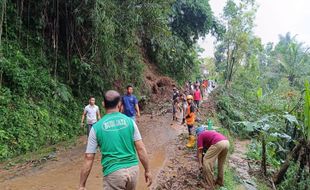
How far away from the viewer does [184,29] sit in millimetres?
26688

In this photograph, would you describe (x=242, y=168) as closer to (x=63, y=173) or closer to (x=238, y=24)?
(x=63, y=173)

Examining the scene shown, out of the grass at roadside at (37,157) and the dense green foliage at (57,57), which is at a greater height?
the dense green foliage at (57,57)

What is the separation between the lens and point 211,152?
21.9 ft

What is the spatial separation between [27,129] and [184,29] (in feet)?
62.8

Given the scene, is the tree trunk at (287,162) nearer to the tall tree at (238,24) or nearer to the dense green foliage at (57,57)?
the dense green foliage at (57,57)

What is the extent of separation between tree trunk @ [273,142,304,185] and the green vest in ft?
20.2

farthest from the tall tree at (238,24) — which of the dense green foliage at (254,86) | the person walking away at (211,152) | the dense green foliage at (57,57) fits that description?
the person walking away at (211,152)

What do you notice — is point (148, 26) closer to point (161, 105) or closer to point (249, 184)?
point (161, 105)

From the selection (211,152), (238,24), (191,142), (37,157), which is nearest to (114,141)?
(211,152)

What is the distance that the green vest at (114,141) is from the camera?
11.6 ft

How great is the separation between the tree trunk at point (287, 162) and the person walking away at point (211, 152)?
2.40 m

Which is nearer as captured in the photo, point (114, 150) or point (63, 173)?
point (114, 150)

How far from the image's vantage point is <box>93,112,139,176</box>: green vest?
11.6 feet

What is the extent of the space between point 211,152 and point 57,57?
8.28 meters
